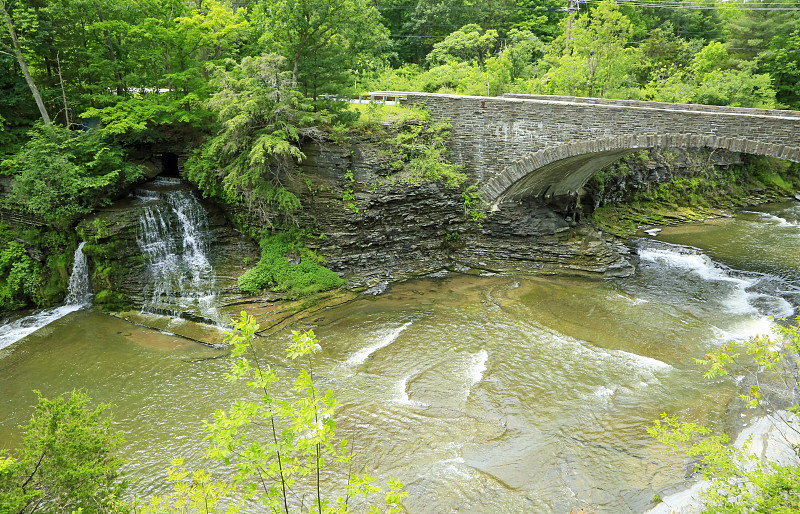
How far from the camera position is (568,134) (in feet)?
59.7

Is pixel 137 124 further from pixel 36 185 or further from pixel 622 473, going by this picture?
pixel 622 473

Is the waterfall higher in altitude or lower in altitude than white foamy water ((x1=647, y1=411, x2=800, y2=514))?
higher

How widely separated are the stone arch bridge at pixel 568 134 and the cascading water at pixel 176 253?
32.9ft

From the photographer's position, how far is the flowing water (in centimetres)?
981

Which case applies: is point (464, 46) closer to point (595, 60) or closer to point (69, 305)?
point (595, 60)

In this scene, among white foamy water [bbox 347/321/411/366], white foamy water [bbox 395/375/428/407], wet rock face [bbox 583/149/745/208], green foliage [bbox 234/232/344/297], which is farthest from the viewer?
wet rock face [bbox 583/149/745/208]

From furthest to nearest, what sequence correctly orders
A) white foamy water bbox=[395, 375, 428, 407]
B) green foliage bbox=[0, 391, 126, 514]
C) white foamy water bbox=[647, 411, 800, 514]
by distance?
white foamy water bbox=[395, 375, 428, 407] → white foamy water bbox=[647, 411, 800, 514] → green foliage bbox=[0, 391, 126, 514]

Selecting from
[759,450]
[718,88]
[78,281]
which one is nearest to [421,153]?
[78,281]

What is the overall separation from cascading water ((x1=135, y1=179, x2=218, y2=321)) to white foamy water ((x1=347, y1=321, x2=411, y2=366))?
201 inches

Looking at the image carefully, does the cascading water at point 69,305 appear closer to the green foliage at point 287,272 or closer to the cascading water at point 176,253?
the cascading water at point 176,253

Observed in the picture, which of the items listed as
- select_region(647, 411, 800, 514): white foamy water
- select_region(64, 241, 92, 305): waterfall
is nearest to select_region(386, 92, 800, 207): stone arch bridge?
select_region(647, 411, 800, 514): white foamy water

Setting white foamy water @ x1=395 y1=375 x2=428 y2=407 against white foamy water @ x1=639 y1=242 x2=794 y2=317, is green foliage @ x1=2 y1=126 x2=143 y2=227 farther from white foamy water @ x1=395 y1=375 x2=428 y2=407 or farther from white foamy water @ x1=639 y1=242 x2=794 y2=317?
white foamy water @ x1=639 y1=242 x2=794 y2=317

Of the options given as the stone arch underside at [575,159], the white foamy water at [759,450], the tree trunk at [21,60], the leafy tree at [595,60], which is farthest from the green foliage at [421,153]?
the white foamy water at [759,450]

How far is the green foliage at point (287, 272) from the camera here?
17312 millimetres
